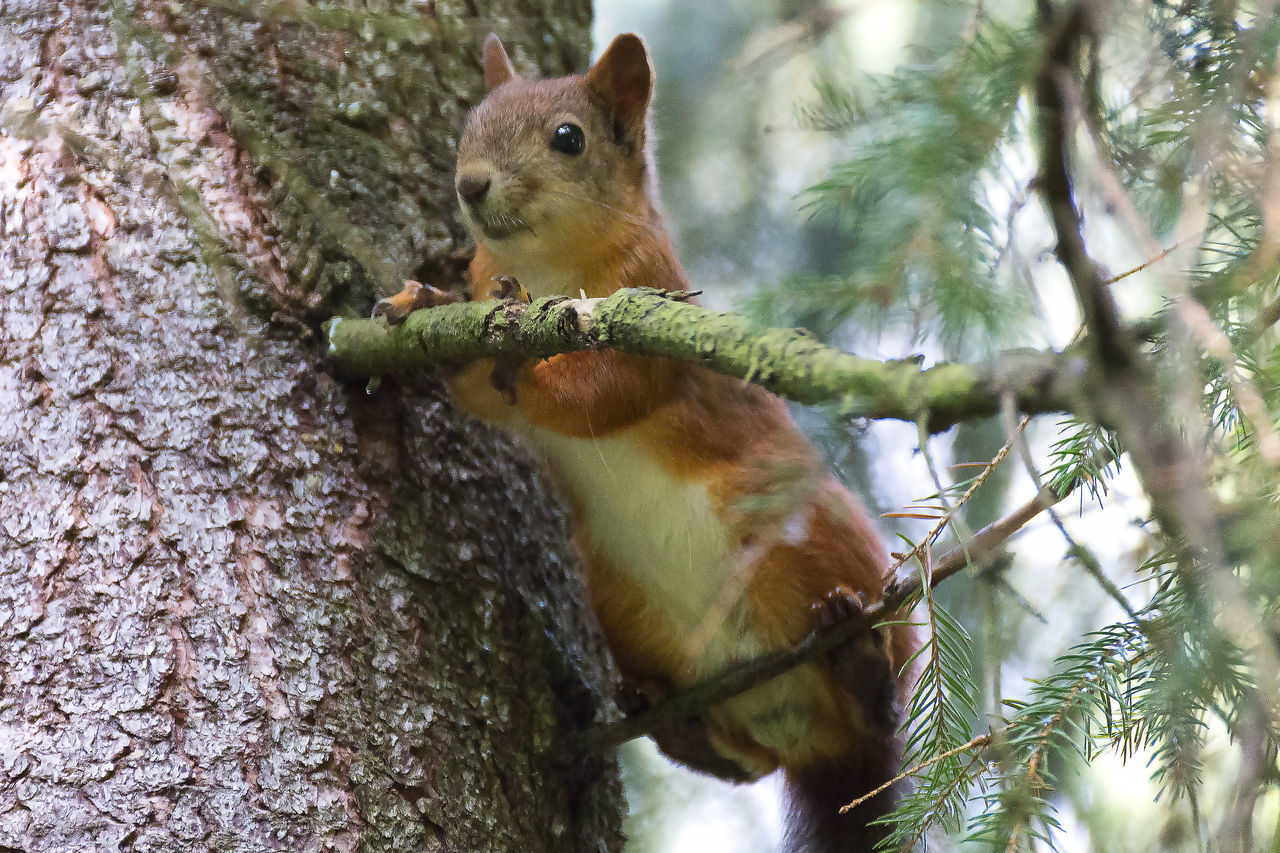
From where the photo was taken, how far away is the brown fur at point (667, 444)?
2008mm

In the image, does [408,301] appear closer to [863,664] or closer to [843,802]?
[863,664]

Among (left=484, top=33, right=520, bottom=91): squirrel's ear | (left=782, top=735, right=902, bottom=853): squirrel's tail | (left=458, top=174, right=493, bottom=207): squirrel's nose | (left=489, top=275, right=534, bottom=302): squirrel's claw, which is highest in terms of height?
(left=484, top=33, right=520, bottom=91): squirrel's ear

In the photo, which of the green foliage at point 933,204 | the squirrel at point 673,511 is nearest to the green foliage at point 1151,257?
the green foliage at point 933,204

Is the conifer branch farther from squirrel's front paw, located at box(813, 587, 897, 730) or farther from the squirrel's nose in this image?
the squirrel's nose

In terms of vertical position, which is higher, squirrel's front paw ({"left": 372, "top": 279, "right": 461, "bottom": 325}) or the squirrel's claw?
squirrel's front paw ({"left": 372, "top": 279, "right": 461, "bottom": 325})

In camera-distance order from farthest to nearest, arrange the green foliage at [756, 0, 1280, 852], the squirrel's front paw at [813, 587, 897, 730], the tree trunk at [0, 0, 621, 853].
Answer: the squirrel's front paw at [813, 587, 897, 730]
the tree trunk at [0, 0, 621, 853]
the green foliage at [756, 0, 1280, 852]

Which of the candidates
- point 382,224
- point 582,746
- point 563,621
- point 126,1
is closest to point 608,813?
point 582,746

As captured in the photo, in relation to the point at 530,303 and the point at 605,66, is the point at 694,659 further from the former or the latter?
the point at 605,66

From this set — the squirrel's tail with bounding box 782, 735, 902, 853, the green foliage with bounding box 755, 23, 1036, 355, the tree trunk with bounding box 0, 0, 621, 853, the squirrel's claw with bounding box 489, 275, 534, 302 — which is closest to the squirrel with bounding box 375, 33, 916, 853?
the squirrel's tail with bounding box 782, 735, 902, 853

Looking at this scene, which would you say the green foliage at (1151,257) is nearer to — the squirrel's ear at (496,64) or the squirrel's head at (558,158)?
the squirrel's head at (558,158)

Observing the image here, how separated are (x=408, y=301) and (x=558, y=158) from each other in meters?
0.58

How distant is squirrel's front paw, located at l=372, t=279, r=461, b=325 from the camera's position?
175 cm

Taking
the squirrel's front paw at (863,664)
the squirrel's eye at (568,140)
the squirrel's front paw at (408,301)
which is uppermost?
the squirrel's eye at (568,140)

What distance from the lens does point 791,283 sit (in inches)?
40.2
